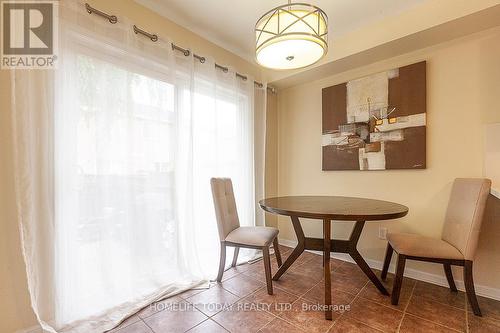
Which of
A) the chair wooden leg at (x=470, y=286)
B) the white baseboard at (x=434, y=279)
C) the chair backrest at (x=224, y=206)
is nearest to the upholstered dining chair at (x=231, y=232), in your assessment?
the chair backrest at (x=224, y=206)

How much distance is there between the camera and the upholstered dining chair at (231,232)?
6.46 feet

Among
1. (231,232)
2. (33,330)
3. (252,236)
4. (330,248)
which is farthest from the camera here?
(231,232)

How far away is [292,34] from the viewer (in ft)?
4.18

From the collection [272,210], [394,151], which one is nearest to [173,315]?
[272,210]

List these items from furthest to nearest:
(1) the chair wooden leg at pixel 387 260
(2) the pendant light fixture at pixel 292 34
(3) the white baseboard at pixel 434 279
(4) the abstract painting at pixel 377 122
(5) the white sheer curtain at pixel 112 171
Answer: (4) the abstract painting at pixel 377 122, (1) the chair wooden leg at pixel 387 260, (3) the white baseboard at pixel 434 279, (5) the white sheer curtain at pixel 112 171, (2) the pendant light fixture at pixel 292 34

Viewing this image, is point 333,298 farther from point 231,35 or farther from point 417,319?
point 231,35

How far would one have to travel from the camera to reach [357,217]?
1.49 meters

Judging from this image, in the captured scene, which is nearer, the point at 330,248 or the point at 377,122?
the point at 330,248

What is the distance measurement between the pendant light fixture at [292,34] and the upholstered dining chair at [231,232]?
4.15 feet

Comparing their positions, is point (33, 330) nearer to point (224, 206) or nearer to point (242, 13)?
point (224, 206)

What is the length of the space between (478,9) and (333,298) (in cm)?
251

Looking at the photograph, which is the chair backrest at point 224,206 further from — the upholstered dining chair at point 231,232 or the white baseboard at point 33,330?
the white baseboard at point 33,330

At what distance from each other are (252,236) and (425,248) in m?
1.35

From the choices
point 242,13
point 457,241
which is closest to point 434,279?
point 457,241
